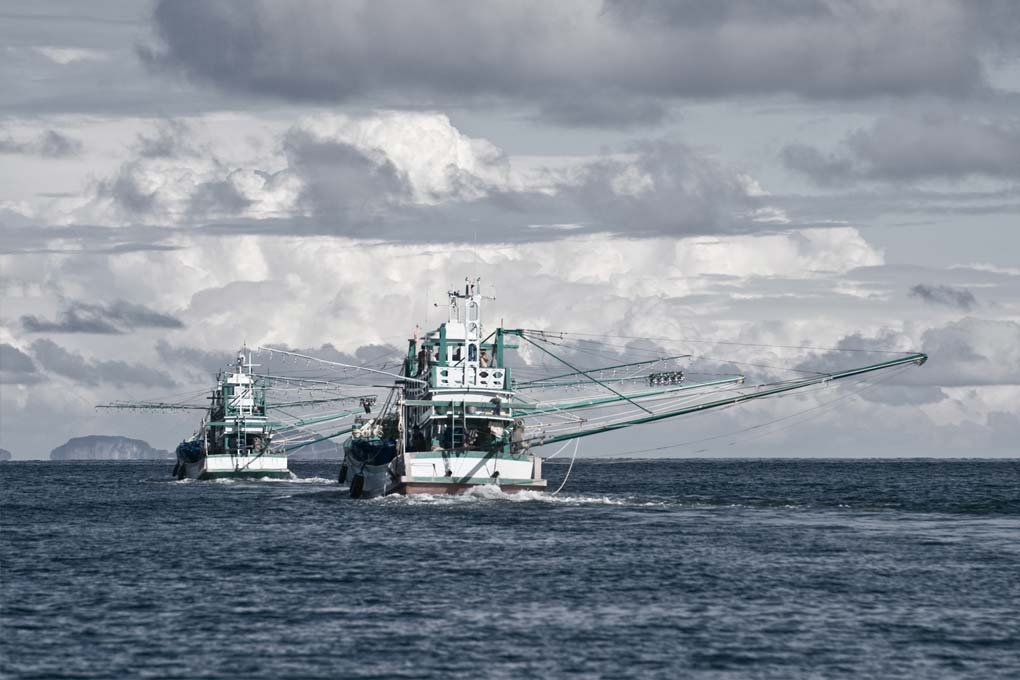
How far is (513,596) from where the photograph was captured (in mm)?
61375

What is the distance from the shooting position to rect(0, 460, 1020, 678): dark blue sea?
154ft

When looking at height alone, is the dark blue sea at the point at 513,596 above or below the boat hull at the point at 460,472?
below

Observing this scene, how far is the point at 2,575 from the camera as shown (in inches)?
2753

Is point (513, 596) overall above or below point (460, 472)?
below

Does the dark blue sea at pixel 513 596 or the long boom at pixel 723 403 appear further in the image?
the long boom at pixel 723 403

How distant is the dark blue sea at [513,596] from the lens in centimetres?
4694

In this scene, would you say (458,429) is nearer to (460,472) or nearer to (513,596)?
(460,472)

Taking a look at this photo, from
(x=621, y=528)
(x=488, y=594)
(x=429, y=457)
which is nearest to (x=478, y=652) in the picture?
(x=488, y=594)

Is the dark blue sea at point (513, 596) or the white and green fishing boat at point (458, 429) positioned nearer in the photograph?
the dark blue sea at point (513, 596)

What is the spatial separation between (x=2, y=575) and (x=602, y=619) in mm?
31884

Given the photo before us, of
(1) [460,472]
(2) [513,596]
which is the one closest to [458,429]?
(1) [460,472]

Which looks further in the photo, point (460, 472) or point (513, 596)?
point (460, 472)

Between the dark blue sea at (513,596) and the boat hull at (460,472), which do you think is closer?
the dark blue sea at (513,596)

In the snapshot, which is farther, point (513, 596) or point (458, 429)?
point (458, 429)
